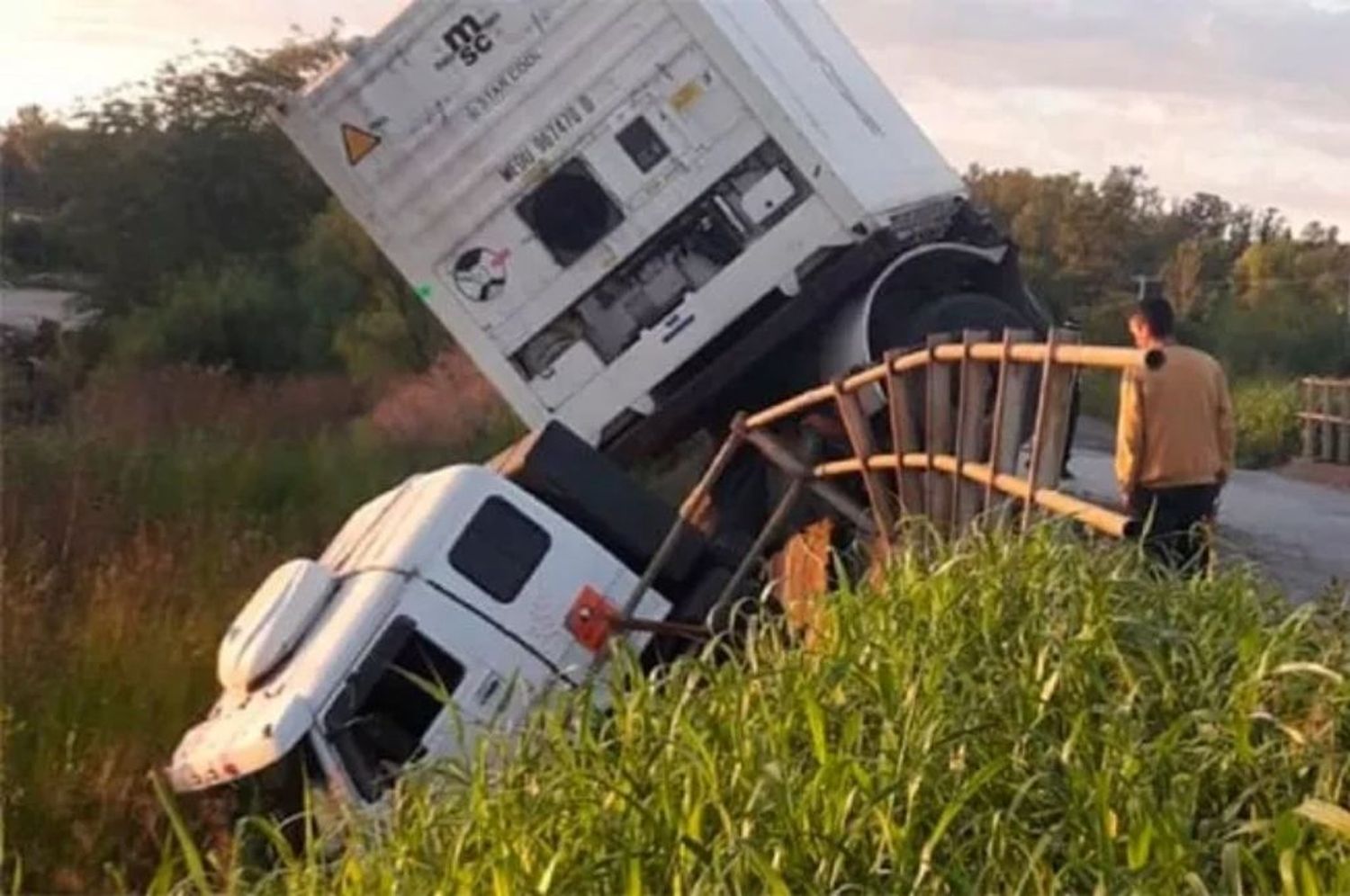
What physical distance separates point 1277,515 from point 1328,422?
1062cm

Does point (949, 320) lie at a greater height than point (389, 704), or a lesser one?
lesser

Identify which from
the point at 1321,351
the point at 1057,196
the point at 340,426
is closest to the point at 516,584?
the point at 340,426

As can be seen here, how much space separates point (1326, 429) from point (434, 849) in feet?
92.2

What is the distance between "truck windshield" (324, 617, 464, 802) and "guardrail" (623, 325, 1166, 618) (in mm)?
874

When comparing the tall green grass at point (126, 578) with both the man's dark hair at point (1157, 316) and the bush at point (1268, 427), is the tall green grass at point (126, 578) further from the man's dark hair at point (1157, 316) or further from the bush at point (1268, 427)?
the bush at point (1268, 427)

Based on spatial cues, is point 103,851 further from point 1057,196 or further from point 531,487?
point 1057,196

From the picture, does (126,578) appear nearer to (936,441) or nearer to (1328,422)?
(936,441)

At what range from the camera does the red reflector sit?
8.29 metres

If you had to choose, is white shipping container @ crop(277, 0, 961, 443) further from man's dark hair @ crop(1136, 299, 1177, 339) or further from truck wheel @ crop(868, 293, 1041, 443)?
man's dark hair @ crop(1136, 299, 1177, 339)

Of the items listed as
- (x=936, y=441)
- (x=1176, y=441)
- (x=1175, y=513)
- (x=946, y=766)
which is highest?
(x=946, y=766)

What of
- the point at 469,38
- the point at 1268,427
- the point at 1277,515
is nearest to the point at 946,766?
the point at 469,38

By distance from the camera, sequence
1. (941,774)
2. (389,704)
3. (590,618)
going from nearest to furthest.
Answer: (941,774) → (389,704) → (590,618)

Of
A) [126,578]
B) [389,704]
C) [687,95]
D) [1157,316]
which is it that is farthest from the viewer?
[687,95]

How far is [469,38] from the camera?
11.7 m
